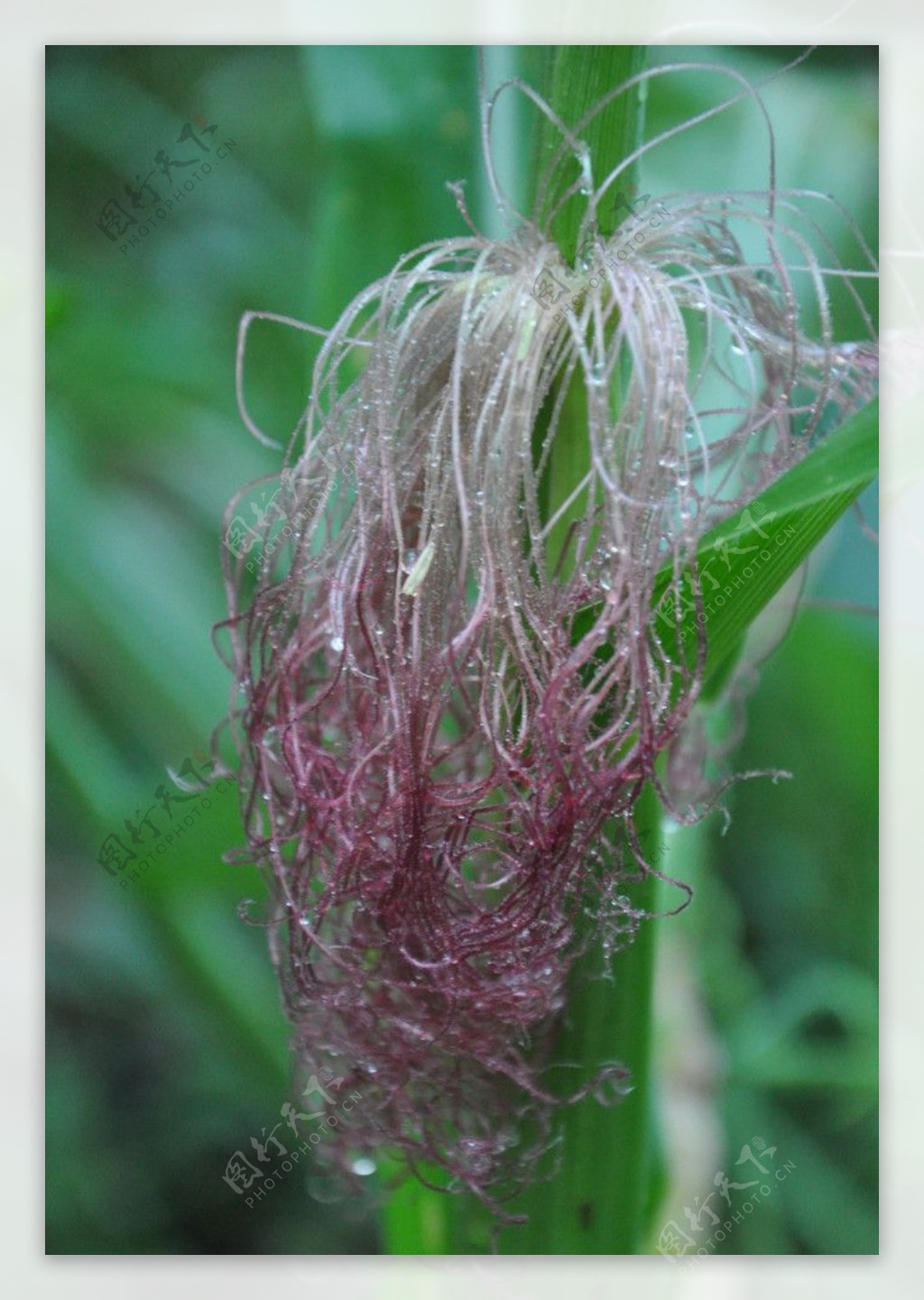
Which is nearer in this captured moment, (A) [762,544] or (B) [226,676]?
(A) [762,544]

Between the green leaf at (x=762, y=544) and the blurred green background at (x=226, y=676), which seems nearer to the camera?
the green leaf at (x=762, y=544)

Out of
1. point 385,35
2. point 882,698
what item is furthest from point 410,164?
point 882,698

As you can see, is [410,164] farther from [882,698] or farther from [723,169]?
[882,698]

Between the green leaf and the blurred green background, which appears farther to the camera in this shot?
the blurred green background
